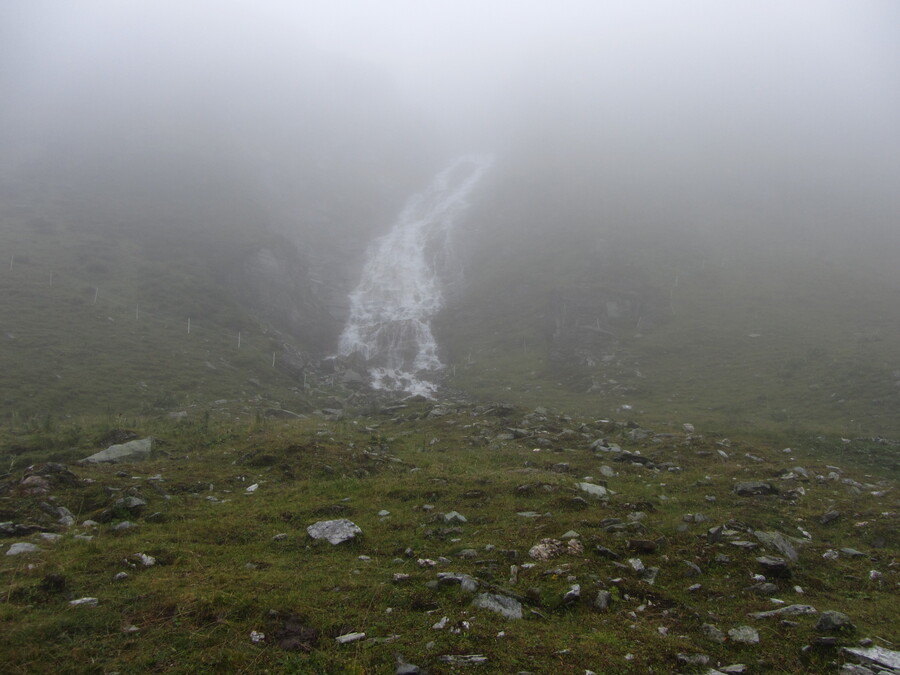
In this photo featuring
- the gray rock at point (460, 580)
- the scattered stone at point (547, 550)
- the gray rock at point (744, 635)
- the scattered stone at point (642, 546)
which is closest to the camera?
the gray rock at point (744, 635)

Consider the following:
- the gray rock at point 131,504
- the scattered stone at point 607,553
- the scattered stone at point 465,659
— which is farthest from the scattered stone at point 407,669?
the gray rock at point 131,504

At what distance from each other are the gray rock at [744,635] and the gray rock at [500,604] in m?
2.81

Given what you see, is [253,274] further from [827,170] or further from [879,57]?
[879,57]

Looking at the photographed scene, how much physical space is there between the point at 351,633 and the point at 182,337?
43.0 meters

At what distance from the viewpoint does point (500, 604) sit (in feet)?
24.1

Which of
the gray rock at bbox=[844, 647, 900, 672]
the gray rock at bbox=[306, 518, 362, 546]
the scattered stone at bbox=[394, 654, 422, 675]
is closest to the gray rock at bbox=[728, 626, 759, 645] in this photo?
the gray rock at bbox=[844, 647, 900, 672]

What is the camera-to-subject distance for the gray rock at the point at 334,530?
9855mm

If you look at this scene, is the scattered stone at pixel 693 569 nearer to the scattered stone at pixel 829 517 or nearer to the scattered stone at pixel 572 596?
the scattered stone at pixel 572 596

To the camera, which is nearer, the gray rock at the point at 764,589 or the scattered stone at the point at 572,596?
the scattered stone at the point at 572,596

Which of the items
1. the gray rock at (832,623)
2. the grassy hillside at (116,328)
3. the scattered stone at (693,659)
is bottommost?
the grassy hillside at (116,328)

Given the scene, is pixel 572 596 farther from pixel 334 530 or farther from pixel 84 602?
pixel 84 602

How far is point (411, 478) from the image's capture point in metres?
14.1

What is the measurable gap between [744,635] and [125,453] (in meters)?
16.8

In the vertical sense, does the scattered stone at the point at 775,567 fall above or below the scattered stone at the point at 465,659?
above
